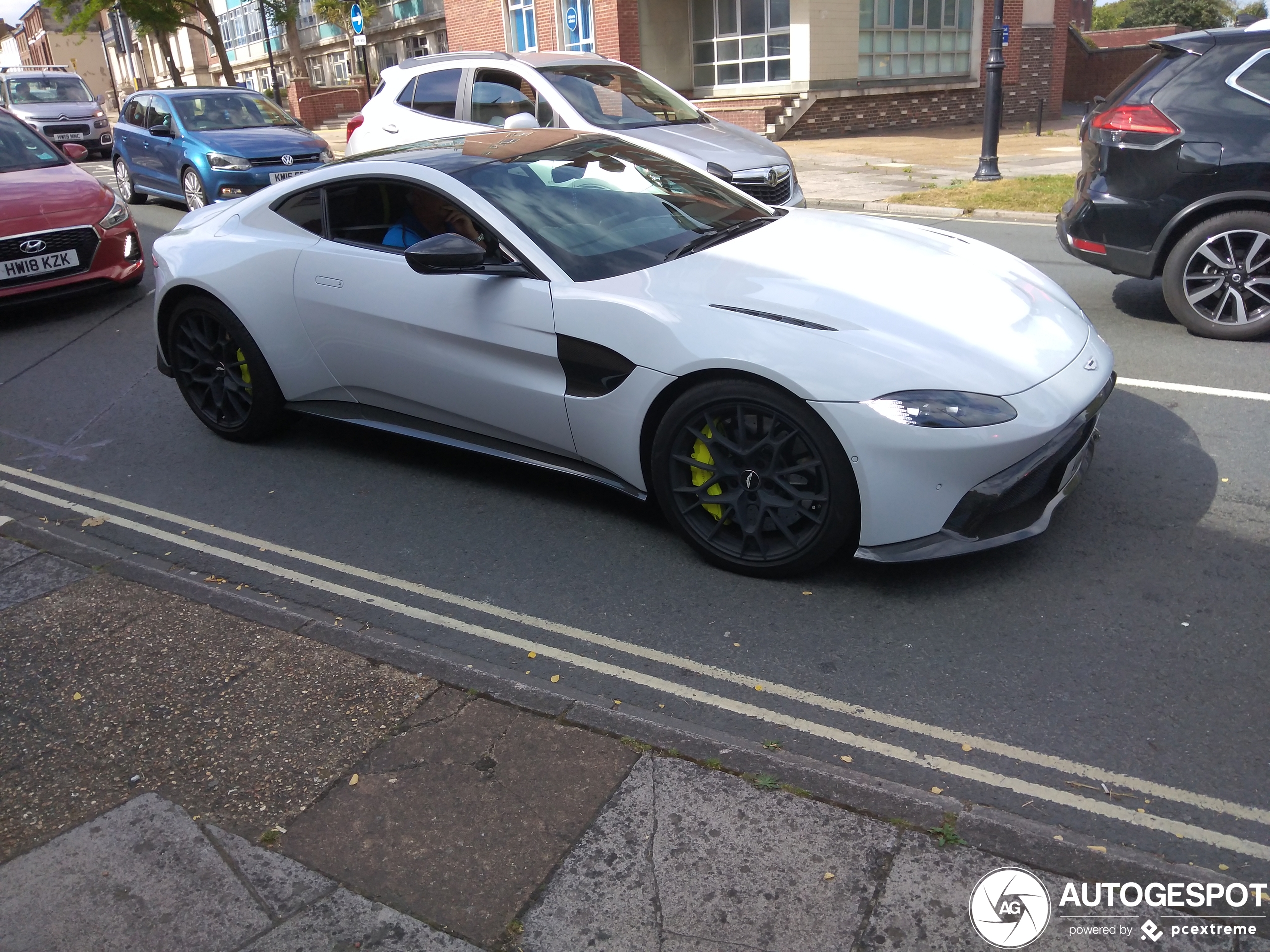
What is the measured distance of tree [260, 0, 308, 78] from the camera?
38.8m

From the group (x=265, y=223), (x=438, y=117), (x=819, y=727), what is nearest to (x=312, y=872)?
(x=819, y=727)

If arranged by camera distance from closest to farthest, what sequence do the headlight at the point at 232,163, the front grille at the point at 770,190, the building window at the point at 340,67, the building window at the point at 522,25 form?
the front grille at the point at 770,190, the headlight at the point at 232,163, the building window at the point at 522,25, the building window at the point at 340,67

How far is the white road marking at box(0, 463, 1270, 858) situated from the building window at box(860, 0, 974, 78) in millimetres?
23169

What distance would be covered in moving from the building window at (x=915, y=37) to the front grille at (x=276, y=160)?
15.8 meters

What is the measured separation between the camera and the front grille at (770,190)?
8820 mm

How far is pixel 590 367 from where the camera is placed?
4.22 m

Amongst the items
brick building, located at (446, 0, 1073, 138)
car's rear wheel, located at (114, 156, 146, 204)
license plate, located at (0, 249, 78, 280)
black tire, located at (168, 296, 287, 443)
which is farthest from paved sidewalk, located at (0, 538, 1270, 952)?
brick building, located at (446, 0, 1073, 138)

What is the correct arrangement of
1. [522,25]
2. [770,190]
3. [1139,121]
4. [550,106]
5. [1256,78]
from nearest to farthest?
[1256,78]
[1139,121]
[770,190]
[550,106]
[522,25]

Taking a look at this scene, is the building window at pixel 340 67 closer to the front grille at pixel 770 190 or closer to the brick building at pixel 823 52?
the brick building at pixel 823 52

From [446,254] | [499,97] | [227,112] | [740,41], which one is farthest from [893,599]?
[740,41]

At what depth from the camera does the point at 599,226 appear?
4.63 metres

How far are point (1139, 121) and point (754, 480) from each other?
436 cm

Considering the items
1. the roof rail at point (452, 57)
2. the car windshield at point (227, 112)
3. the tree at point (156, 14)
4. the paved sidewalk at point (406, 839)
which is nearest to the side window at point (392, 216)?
the paved sidewalk at point (406, 839)

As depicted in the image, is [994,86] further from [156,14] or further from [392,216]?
[156,14]
